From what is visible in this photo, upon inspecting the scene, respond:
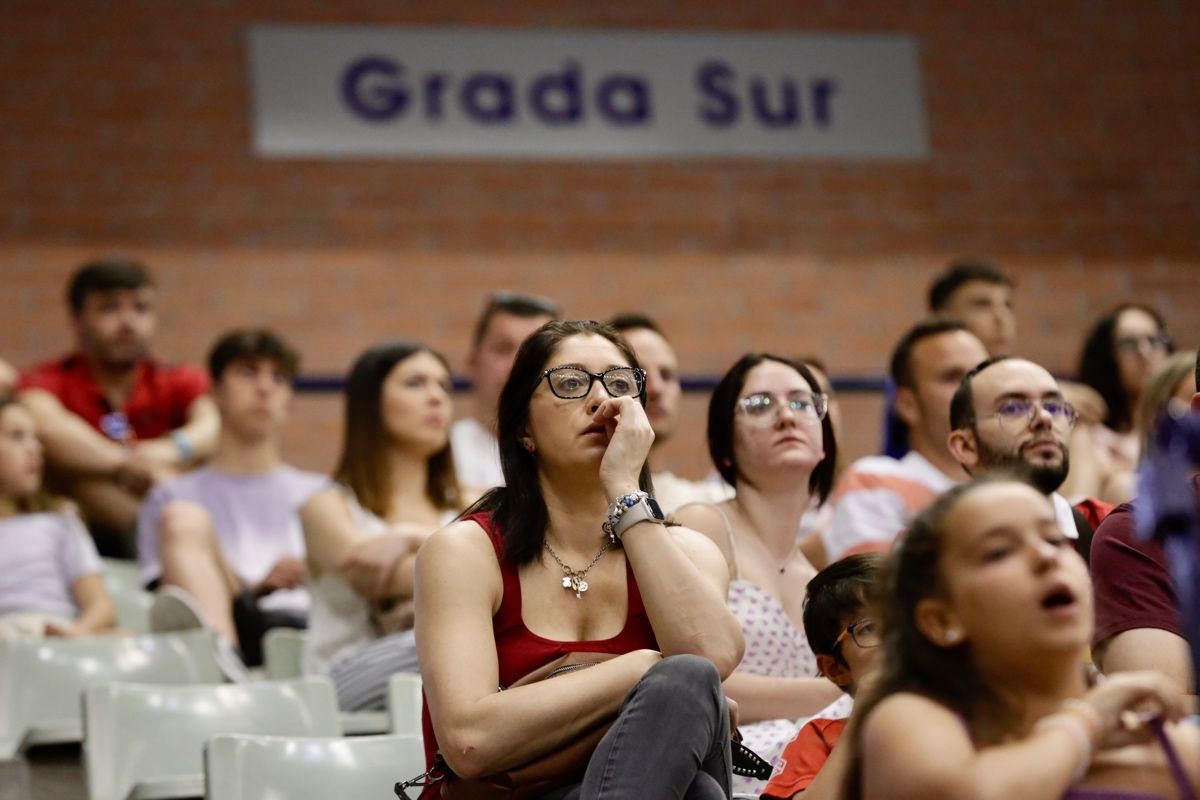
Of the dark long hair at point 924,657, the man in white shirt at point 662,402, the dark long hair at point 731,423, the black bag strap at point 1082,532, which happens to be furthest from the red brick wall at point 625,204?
the dark long hair at point 924,657

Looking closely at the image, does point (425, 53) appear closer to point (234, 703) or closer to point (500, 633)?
point (234, 703)

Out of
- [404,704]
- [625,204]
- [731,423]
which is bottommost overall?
[404,704]

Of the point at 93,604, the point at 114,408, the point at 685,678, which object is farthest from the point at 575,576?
the point at 114,408

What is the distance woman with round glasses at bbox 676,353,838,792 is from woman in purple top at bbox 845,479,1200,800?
1.02 m

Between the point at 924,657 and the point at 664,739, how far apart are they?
446mm

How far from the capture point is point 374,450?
3521 millimetres

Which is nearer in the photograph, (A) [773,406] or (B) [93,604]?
(A) [773,406]

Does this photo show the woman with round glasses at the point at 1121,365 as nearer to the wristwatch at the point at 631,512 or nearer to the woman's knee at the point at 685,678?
the wristwatch at the point at 631,512

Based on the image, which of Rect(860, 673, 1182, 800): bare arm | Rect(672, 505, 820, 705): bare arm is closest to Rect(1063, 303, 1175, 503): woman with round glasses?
Rect(672, 505, 820, 705): bare arm

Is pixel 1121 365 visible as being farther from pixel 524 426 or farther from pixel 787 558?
pixel 524 426

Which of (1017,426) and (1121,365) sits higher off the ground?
(1121,365)

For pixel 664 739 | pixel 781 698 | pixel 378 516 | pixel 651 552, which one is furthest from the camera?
pixel 378 516

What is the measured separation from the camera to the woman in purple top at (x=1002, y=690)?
1.41 metres

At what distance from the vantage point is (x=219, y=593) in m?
3.72
